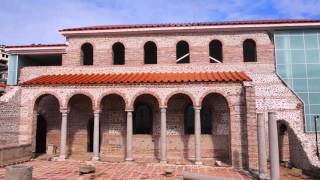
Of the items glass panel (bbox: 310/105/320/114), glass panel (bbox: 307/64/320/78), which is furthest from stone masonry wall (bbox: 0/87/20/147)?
glass panel (bbox: 307/64/320/78)

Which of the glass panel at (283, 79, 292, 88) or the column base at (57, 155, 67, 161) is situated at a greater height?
the glass panel at (283, 79, 292, 88)

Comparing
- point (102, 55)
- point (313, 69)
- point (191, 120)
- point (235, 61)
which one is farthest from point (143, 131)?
point (313, 69)

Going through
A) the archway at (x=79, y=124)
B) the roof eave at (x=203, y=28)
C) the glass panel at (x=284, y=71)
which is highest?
the roof eave at (x=203, y=28)

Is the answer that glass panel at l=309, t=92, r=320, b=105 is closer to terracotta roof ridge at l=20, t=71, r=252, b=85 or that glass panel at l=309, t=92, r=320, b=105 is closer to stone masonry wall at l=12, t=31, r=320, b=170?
stone masonry wall at l=12, t=31, r=320, b=170

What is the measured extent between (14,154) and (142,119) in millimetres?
7834

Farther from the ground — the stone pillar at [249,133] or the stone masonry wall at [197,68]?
the stone masonry wall at [197,68]

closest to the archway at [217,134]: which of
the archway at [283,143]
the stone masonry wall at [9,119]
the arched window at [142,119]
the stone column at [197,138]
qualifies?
the stone column at [197,138]

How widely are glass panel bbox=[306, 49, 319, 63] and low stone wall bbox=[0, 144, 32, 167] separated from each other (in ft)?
58.3

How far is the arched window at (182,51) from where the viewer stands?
78.5ft

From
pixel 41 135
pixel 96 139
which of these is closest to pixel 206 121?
pixel 96 139

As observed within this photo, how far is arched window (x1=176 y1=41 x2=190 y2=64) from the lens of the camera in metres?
23.9

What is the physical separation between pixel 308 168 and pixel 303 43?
9005 mm

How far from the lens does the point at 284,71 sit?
854 inches

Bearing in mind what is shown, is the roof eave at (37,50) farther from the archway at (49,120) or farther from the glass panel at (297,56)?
the glass panel at (297,56)
